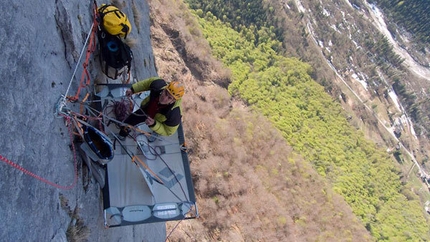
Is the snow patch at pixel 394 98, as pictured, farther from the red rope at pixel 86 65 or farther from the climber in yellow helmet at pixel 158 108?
the red rope at pixel 86 65

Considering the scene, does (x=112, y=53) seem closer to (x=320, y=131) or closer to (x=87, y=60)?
(x=87, y=60)

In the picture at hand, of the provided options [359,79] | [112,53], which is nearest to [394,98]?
[359,79]

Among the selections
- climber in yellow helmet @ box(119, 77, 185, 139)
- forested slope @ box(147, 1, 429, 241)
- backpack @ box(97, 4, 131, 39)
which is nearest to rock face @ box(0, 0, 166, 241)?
backpack @ box(97, 4, 131, 39)

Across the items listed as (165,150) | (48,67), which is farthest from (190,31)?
(48,67)

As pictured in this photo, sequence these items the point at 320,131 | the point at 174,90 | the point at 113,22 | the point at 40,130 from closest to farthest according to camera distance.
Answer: the point at 40,130, the point at 174,90, the point at 113,22, the point at 320,131

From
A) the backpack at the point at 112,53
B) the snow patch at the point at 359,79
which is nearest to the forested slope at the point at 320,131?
the snow patch at the point at 359,79

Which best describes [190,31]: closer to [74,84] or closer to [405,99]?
[74,84]

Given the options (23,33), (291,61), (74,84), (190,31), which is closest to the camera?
(23,33)
